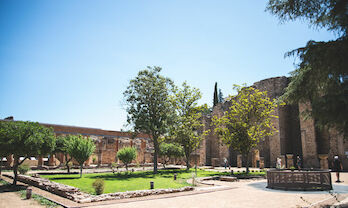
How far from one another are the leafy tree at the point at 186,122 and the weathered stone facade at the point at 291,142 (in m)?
2.91

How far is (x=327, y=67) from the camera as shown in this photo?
20.6ft

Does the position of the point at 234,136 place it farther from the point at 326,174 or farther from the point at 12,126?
the point at 12,126

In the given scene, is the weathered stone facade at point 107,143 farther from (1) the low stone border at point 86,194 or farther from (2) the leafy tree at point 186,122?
(1) the low stone border at point 86,194

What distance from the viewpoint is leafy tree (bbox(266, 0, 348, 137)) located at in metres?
5.94

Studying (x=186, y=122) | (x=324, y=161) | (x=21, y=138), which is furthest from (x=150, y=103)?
(x=324, y=161)

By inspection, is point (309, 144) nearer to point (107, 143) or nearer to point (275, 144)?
point (275, 144)

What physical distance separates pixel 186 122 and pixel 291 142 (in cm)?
1489

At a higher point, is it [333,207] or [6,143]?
[6,143]

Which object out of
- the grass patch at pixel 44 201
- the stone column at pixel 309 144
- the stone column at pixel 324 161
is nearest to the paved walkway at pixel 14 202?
the grass patch at pixel 44 201

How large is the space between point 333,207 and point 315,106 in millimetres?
3507

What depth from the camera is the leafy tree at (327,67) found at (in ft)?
19.5

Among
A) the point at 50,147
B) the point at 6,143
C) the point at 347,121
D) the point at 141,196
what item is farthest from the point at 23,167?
the point at 347,121

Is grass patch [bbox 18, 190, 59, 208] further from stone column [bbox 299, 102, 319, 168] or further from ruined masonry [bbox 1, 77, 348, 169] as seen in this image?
stone column [bbox 299, 102, 319, 168]

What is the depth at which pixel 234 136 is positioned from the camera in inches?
856
